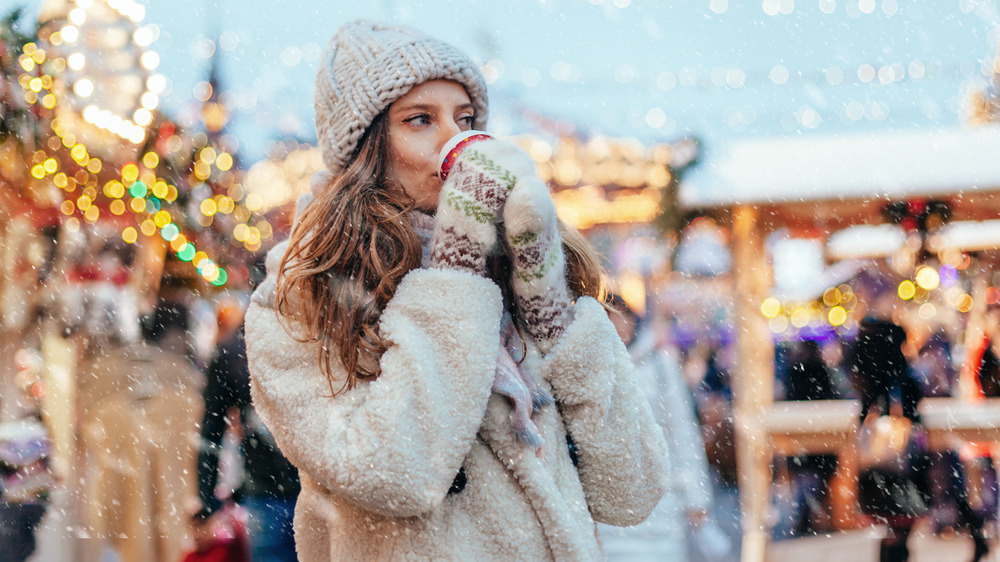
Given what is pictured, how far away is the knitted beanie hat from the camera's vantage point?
1.35m

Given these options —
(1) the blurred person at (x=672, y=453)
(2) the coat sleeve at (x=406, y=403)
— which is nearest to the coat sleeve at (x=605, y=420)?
(2) the coat sleeve at (x=406, y=403)

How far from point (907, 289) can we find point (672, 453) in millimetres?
3097

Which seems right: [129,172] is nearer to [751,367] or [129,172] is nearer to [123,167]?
[123,167]

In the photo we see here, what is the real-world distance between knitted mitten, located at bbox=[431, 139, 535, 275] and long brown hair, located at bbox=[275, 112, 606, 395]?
100 millimetres

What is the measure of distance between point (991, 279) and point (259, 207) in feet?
20.8

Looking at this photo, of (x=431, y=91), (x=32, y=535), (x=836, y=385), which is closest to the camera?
(x=431, y=91)

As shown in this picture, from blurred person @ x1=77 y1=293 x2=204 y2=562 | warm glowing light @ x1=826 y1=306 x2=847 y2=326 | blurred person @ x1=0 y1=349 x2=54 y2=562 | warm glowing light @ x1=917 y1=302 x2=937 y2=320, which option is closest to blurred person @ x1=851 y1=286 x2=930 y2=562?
warm glowing light @ x1=917 y1=302 x2=937 y2=320

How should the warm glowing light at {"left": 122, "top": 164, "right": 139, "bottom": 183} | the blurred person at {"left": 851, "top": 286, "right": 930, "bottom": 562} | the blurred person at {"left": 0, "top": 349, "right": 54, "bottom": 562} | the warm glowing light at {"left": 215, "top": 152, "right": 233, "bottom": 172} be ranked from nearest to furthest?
the blurred person at {"left": 0, "top": 349, "right": 54, "bottom": 562}
the blurred person at {"left": 851, "top": 286, "right": 930, "bottom": 562}
the warm glowing light at {"left": 122, "top": 164, "right": 139, "bottom": 183}
the warm glowing light at {"left": 215, "top": 152, "right": 233, "bottom": 172}

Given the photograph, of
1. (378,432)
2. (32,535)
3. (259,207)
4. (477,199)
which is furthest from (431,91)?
(259,207)

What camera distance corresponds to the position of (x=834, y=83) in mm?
6965

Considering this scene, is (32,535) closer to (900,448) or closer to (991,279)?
(900,448)

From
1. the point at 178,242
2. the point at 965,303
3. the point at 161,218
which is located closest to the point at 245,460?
the point at 161,218

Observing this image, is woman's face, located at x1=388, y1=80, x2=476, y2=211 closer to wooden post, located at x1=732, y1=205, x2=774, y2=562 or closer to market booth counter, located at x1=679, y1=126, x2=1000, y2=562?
market booth counter, located at x1=679, y1=126, x2=1000, y2=562

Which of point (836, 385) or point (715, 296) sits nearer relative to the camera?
point (836, 385)
